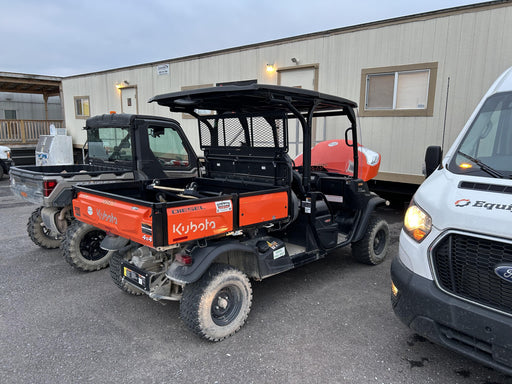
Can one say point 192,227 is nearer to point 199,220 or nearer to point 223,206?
point 199,220

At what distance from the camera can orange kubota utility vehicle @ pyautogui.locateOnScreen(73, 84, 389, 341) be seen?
294cm

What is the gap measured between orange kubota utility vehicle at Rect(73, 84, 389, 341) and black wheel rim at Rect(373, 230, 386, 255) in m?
0.02

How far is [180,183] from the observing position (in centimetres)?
463

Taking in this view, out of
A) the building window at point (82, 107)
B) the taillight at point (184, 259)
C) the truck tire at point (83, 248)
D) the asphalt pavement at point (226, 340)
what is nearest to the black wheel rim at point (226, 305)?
the asphalt pavement at point (226, 340)

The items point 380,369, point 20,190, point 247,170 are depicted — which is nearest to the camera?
point 380,369

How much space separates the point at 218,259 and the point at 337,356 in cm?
132

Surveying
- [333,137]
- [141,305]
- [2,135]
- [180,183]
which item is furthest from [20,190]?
[2,135]

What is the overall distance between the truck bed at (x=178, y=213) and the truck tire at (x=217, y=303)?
0.39m

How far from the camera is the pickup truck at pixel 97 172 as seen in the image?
15.0 ft

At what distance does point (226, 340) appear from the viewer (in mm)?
3133

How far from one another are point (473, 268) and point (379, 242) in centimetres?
296

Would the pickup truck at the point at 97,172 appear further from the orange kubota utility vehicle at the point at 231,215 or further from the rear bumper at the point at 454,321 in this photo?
the rear bumper at the point at 454,321

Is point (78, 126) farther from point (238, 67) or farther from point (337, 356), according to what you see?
point (337, 356)

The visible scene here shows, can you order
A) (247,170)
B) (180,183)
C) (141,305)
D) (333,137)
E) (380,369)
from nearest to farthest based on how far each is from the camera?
(380,369) → (141,305) → (247,170) → (180,183) → (333,137)
